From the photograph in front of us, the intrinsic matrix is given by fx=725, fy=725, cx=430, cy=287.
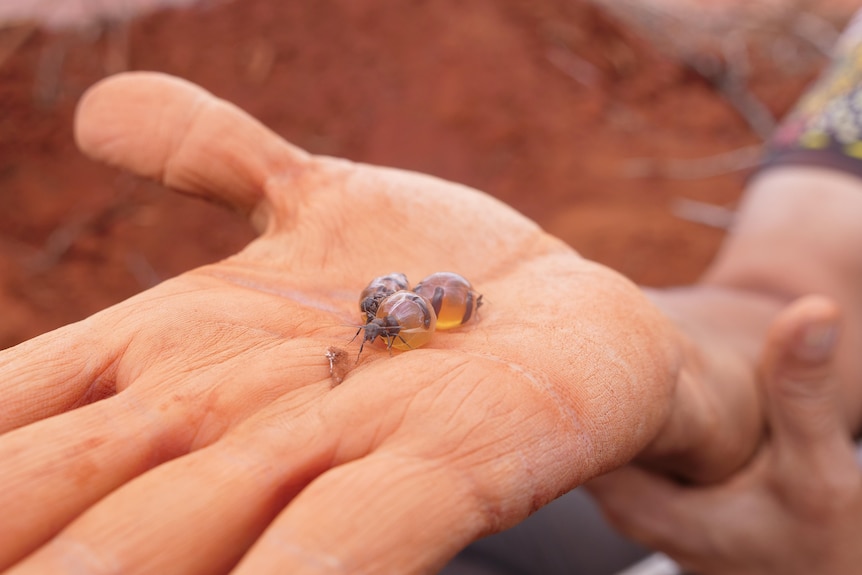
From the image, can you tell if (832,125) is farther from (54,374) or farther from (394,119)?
(54,374)

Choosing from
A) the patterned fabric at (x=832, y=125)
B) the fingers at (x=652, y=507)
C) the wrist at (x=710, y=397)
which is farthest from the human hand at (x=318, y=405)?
the patterned fabric at (x=832, y=125)

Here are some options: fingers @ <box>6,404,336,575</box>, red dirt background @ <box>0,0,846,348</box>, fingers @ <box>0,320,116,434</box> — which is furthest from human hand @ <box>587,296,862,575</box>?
red dirt background @ <box>0,0,846,348</box>

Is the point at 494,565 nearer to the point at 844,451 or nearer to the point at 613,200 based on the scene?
the point at 844,451

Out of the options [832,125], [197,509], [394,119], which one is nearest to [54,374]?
[197,509]

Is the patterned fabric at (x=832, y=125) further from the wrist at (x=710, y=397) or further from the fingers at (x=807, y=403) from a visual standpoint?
the fingers at (x=807, y=403)

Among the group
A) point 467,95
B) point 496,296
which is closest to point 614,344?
point 496,296

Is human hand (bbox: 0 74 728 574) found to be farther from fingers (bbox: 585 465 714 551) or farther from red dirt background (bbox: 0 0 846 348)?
red dirt background (bbox: 0 0 846 348)
